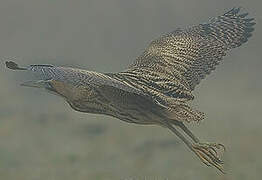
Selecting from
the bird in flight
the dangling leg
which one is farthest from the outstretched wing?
the dangling leg

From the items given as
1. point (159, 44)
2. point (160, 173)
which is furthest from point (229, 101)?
point (159, 44)

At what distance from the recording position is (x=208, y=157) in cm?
163

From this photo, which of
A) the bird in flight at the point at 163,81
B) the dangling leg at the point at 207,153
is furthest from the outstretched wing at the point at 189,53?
the dangling leg at the point at 207,153

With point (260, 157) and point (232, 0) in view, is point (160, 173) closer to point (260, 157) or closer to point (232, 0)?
point (260, 157)

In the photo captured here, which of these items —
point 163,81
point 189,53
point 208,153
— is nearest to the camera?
point 208,153

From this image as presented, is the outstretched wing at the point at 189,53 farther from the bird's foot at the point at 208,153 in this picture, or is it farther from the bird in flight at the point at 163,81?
the bird's foot at the point at 208,153

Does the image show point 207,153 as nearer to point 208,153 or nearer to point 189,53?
point 208,153

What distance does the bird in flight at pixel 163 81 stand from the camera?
1.49 metres

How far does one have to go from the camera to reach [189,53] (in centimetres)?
204

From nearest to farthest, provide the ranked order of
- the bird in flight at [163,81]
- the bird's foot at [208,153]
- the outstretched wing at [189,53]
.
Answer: the bird in flight at [163,81] < the bird's foot at [208,153] < the outstretched wing at [189,53]

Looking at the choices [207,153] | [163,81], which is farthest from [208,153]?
[163,81]

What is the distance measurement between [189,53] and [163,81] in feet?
0.97

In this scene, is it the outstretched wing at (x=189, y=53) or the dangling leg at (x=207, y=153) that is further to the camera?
the outstretched wing at (x=189, y=53)

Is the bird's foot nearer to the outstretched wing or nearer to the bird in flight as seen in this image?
the bird in flight
